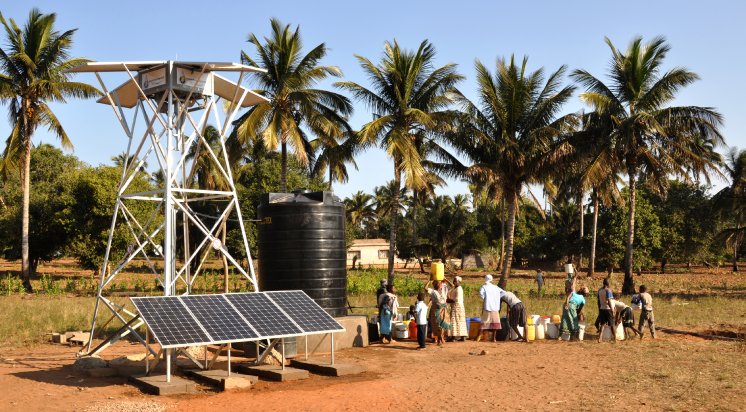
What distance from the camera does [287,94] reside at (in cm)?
2711

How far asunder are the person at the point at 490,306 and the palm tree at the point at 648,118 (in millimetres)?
13905

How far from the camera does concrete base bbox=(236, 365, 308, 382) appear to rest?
38.1 feet

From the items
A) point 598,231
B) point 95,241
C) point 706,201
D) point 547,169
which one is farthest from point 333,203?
point 706,201

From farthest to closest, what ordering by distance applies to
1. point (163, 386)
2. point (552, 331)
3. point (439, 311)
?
1. point (552, 331)
2. point (439, 311)
3. point (163, 386)

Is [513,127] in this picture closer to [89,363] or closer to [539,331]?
[539,331]

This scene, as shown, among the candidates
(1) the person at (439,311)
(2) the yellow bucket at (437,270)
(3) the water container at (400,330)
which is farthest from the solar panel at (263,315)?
(2) the yellow bucket at (437,270)

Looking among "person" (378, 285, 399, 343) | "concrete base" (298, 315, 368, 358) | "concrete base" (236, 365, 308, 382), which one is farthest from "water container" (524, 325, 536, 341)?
"concrete base" (236, 365, 308, 382)

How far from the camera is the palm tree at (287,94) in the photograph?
26.7 m

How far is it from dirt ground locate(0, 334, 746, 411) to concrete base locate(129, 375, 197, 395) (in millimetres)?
160

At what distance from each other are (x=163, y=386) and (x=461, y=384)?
4.65 meters

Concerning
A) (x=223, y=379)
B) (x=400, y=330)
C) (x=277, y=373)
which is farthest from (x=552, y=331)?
(x=223, y=379)

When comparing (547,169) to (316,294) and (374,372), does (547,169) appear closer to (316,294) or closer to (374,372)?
(316,294)

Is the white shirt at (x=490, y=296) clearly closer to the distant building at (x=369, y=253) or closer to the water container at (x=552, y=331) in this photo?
the water container at (x=552, y=331)

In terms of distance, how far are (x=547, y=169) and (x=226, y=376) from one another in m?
19.1
